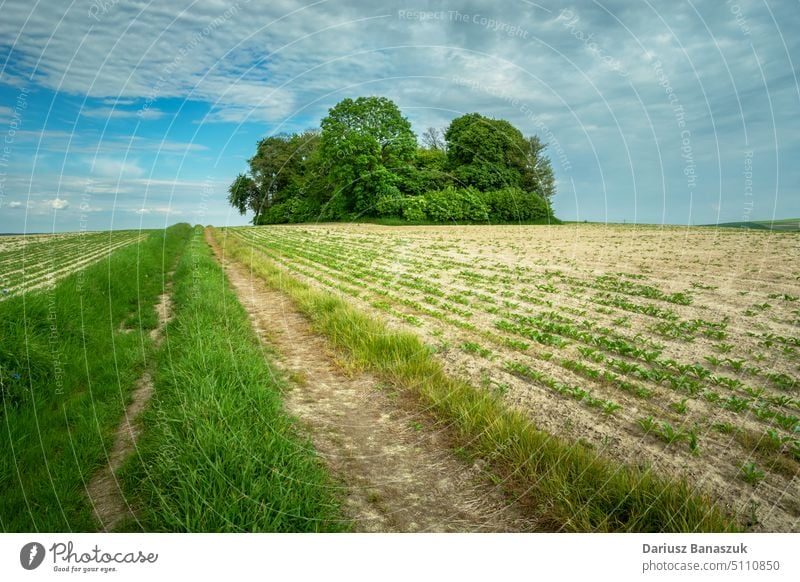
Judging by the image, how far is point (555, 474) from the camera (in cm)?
399

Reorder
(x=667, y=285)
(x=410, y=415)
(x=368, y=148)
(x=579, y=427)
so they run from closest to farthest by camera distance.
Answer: (x=579, y=427), (x=410, y=415), (x=667, y=285), (x=368, y=148)

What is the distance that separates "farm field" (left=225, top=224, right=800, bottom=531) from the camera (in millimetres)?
4672

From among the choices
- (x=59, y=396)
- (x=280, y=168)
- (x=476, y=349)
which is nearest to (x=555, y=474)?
(x=476, y=349)

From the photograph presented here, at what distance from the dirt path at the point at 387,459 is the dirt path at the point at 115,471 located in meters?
1.97


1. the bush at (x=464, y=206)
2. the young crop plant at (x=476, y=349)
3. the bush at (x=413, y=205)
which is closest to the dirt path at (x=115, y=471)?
the young crop plant at (x=476, y=349)

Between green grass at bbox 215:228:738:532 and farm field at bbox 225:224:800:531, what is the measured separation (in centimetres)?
62

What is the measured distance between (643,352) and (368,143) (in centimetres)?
1729

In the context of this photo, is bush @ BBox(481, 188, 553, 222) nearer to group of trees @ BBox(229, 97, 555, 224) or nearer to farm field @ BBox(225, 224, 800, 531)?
group of trees @ BBox(229, 97, 555, 224)

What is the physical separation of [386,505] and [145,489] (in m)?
2.32

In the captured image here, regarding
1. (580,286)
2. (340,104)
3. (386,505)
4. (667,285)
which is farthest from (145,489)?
(340,104)

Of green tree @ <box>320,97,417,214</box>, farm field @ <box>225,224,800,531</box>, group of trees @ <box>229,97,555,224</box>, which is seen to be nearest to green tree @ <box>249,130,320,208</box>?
group of trees @ <box>229,97,555,224</box>

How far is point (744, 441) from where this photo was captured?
4.91 m

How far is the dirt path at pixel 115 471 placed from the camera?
3.84 m

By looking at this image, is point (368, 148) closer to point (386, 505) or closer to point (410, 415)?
point (410, 415)
